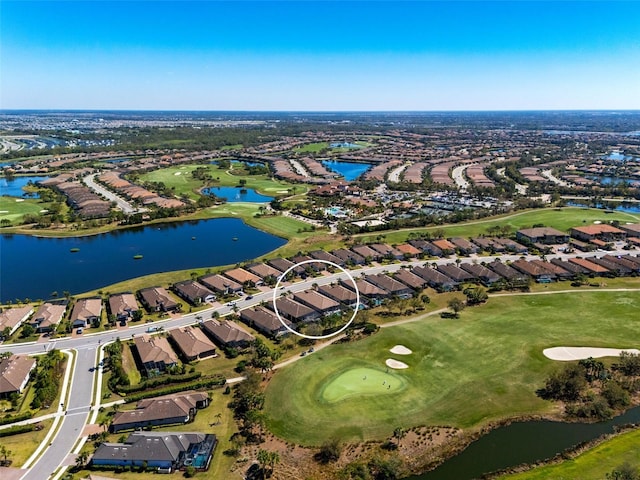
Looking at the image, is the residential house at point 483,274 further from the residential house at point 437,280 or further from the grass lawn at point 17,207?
the grass lawn at point 17,207

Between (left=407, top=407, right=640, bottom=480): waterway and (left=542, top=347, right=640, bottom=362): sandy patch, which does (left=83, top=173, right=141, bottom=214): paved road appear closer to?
(left=542, top=347, right=640, bottom=362): sandy patch

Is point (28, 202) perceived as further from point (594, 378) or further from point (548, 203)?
point (548, 203)

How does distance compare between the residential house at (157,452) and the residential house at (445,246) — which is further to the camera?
the residential house at (445,246)

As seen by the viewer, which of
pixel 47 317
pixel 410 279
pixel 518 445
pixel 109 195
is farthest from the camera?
pixel 109 195

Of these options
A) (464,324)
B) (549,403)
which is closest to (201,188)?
(464,324)

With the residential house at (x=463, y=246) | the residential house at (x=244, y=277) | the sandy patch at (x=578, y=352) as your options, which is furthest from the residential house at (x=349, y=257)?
the sandy patch at (x=578, y=352)

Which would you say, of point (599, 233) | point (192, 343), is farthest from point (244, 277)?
point (599, 233)

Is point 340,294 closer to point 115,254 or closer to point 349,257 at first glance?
point 349,257
